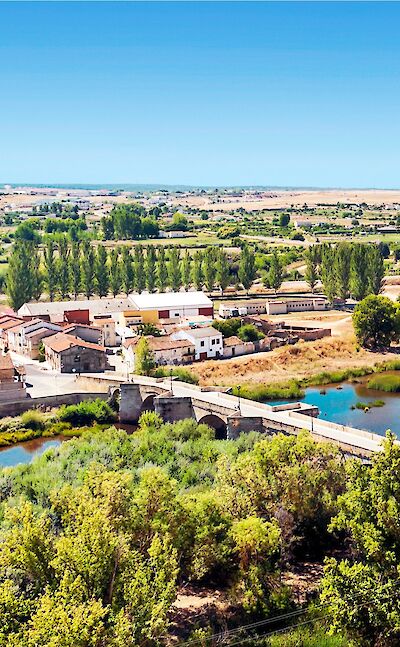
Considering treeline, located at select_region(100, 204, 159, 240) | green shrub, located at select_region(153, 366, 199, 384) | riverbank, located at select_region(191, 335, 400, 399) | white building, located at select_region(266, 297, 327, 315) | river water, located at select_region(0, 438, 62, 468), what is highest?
treeline, located at select_region(100, 204, 159, 240)

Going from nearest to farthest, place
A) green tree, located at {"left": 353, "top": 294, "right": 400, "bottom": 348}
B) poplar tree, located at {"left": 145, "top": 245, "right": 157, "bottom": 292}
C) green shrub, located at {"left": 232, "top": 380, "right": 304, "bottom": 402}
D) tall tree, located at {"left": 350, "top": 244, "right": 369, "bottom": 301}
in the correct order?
green shrub, located at {"left": 232, "top": 380, "right": 304, "bottom": 402}, green tree, located at {"left": 353, "top": 294, "right": 400, "bottom": 348}, tall tree, located at {"left": 350, "top": 244, "right": 369, "bottom": 301}, poplar tree, located at {"left": 145, "top": 245, "right": 157, "bottom": 292}

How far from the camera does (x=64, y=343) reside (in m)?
40.8

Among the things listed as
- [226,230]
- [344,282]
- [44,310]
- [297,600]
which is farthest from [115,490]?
[226,230]

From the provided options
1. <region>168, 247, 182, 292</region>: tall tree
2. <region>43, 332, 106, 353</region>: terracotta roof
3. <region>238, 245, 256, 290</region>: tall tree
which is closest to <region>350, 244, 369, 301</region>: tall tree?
<region>238, 245, 256, 290</region>: tall tree

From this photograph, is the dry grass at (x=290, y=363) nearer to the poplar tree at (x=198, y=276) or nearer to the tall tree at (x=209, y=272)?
the tall tree at (x=209, y=272)

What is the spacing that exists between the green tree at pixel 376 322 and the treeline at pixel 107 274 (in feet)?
59.5

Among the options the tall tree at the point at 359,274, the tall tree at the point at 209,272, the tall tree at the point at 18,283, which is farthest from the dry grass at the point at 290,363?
the tall tree at the point at 18,283

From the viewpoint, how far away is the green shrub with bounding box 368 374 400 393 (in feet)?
130

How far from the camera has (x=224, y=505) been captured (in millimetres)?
18391

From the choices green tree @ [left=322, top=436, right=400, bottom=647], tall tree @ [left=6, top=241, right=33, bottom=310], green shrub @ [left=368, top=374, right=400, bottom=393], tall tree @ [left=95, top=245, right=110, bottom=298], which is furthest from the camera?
tall tree @ [left=95, top=245, right=110, bottom=298]

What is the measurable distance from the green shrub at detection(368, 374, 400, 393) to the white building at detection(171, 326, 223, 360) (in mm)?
9176

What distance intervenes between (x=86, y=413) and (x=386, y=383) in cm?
1613

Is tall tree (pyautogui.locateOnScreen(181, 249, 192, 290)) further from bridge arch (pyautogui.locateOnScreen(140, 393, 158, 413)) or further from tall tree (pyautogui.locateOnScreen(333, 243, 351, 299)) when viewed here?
bridge arch (pyautogui.locateOnScreen(140, 393, 158, 413))

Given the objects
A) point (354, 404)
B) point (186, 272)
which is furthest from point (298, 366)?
point (186, 272)
